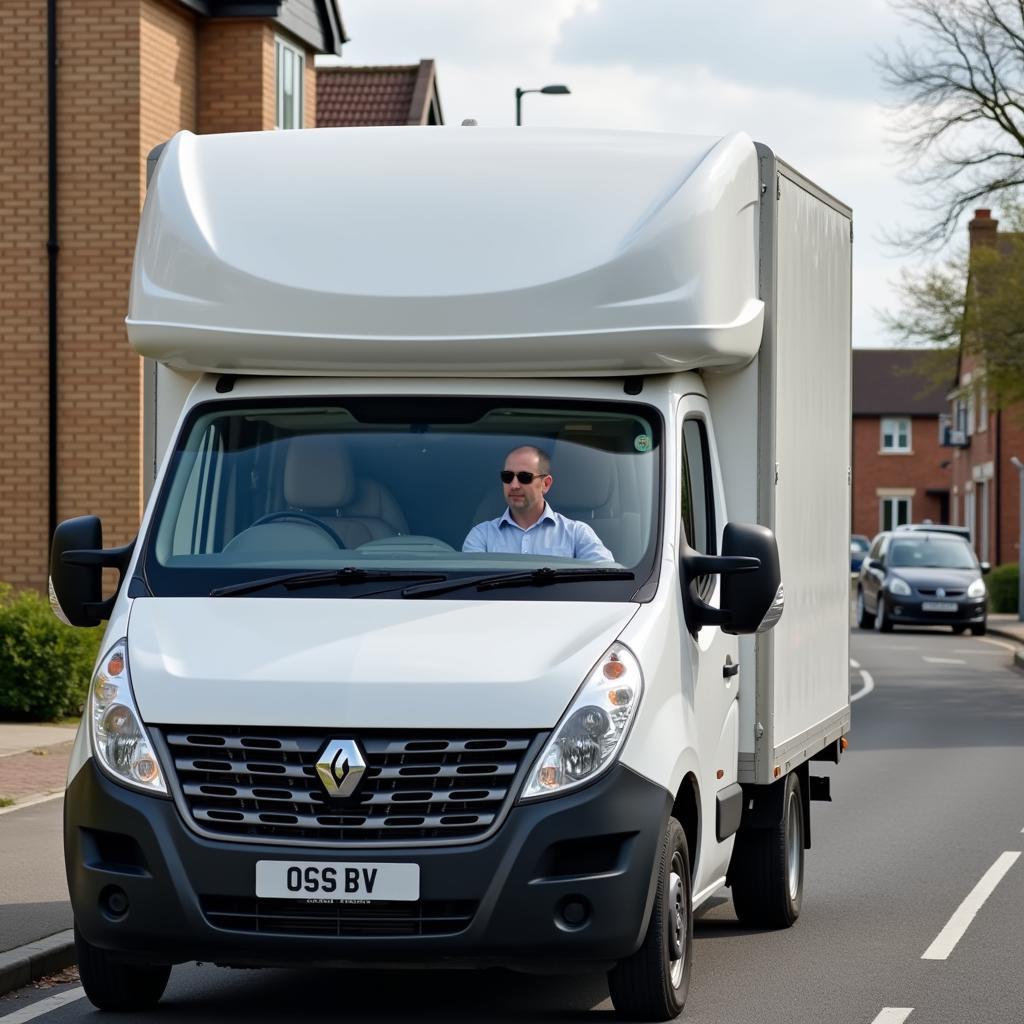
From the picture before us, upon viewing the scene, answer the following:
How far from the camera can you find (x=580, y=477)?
24.3 ft

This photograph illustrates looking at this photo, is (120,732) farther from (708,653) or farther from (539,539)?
(708,653)

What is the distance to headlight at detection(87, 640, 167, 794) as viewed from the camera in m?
6.55

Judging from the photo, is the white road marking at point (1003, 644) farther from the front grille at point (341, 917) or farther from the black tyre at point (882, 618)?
the front grille at point (341, 917)

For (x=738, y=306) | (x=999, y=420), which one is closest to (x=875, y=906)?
(x=738, y=306)

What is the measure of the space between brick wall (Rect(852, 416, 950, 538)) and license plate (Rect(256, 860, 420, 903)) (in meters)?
90.8

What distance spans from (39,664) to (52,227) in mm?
6639

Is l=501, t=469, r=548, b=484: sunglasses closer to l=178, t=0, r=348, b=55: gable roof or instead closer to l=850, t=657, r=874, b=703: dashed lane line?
l=178, t=0, r=348, b=55: gable roof

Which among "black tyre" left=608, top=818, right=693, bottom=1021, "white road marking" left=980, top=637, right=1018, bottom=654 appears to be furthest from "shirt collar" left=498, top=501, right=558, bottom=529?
"white road marking" left=980, top=637, right=1018, bottom=654

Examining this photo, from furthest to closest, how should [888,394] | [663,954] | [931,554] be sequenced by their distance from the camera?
1. [888,394]
2. [931,554]
3. [663,954]

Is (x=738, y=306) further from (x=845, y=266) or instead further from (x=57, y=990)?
(x=57, y=990)

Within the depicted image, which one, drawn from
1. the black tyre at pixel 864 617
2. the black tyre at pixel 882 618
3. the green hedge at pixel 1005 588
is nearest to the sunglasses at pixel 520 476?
the black tyre at pixel 882 618

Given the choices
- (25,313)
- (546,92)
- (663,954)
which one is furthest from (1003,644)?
(663,954)

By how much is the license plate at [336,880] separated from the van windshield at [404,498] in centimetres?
95

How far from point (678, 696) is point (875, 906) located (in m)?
3.63
